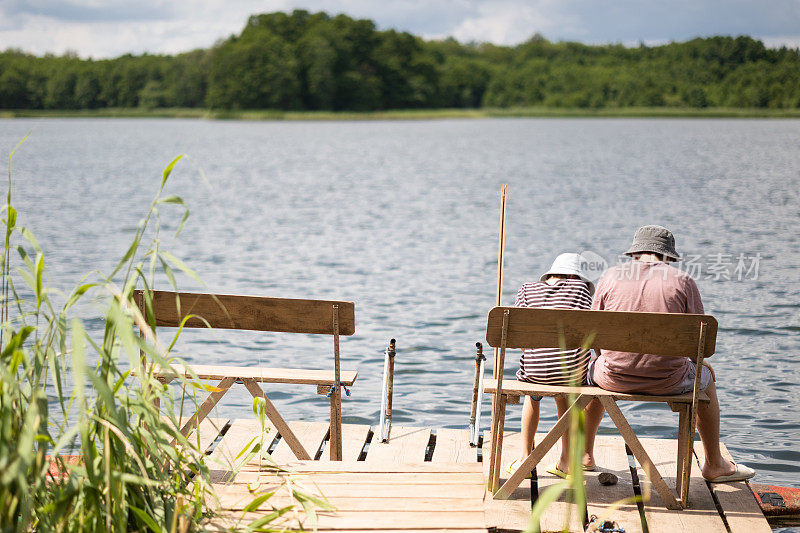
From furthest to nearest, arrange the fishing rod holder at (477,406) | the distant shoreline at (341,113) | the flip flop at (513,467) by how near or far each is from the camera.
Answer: the distant shoreline at (341,113), the fishing rod holder at (477,406), the flip flop at (513,467)

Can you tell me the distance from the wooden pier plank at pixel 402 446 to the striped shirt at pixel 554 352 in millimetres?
772

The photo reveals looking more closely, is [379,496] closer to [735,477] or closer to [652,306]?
[652,306]

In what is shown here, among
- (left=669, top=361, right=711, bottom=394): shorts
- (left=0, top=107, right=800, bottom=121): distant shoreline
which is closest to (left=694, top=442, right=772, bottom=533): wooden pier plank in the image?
(left=669, top=361, right=711, bottom=394): shorts

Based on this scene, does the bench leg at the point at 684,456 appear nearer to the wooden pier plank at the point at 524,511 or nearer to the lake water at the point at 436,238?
the wooden pier plank at the point at 524,511

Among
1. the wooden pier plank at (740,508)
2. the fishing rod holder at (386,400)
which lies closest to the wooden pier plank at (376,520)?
the wooden pier plank at (740,508)

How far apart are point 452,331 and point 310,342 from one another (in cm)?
139

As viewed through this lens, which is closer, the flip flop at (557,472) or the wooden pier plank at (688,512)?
the wooden pier plank at (688,512)

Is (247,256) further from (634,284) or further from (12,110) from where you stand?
(12,110)

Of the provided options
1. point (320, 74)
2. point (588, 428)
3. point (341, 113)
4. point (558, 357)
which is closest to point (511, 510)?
point (588, 428)

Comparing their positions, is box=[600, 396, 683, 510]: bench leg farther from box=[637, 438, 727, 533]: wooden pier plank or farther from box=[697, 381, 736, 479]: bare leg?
box=[697, 381, 736, 479]: bare leg

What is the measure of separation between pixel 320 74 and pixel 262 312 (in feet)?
284

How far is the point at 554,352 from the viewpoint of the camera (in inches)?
154

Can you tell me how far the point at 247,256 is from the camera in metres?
14.5

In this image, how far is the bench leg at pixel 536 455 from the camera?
369cm
